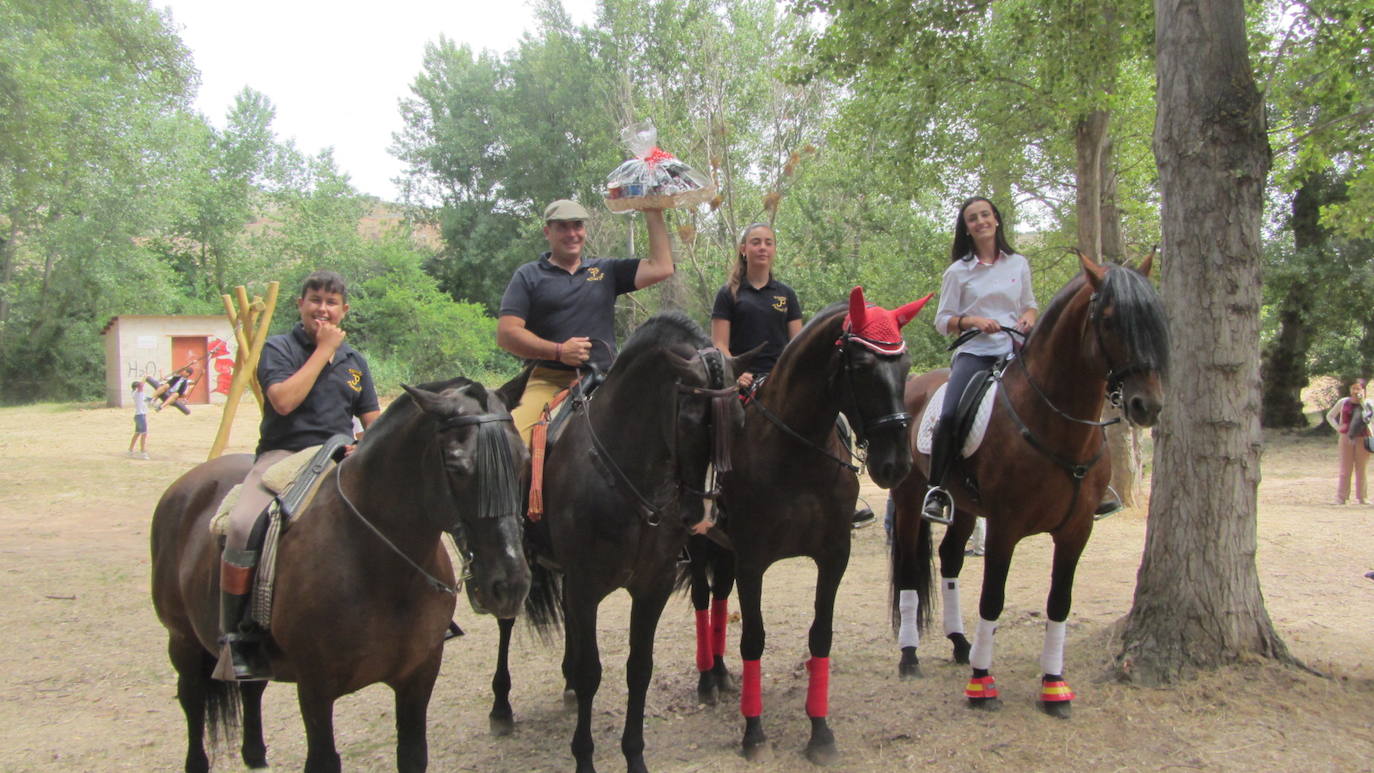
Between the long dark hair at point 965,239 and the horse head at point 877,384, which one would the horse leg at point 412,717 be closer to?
the horse head at point 877,384

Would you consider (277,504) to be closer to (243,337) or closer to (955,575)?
(955,575)

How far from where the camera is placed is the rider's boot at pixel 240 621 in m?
3.18

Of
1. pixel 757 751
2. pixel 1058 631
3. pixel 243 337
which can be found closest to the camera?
pixel 757 751

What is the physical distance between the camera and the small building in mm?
33281

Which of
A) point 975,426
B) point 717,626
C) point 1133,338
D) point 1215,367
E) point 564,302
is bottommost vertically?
point 717,626

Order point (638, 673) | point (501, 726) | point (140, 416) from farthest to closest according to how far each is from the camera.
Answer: point (140, 416) < point (501, 726) < point (638, 673)

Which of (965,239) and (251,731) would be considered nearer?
(251,731)

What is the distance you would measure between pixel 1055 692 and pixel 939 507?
1181mm

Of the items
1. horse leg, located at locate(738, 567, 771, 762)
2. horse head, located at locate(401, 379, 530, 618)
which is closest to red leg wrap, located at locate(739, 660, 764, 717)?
horse leg, located at locate(738, 567, 771, 762)

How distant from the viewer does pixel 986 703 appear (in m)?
4.77

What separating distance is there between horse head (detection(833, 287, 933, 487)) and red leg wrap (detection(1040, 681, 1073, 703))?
166 centimetres

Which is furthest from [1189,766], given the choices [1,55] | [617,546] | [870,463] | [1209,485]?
[1,55]

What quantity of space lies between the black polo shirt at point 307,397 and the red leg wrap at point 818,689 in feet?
8.85

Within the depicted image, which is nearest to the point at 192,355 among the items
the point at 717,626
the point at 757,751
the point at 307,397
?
the point at 717,626
